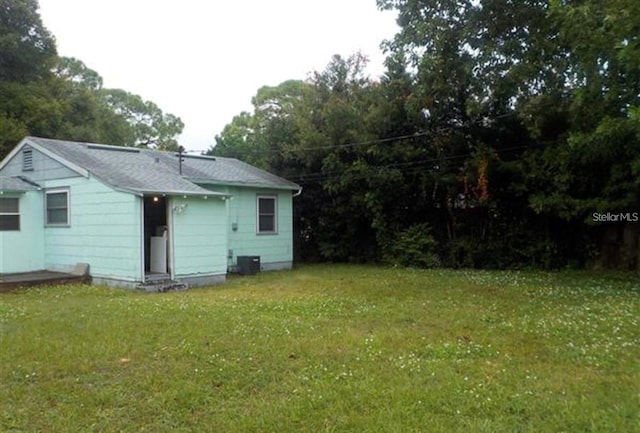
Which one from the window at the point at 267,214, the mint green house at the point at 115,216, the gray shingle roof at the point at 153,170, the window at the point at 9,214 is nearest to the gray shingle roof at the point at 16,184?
the mint green house at the point at 115,216

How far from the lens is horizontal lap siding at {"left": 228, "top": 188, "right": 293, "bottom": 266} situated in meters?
14.4

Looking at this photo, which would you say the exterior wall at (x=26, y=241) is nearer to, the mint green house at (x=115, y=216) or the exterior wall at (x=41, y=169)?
the mint green house at (x=115, y=216)

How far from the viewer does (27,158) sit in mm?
13062

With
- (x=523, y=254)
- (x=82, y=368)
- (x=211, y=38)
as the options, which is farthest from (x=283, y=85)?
(x=82, y=368)

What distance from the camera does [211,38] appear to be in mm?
18578

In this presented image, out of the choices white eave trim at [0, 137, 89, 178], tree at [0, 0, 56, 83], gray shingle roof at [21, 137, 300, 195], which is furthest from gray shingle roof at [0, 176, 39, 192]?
tree at [0, 0, 56, 83]

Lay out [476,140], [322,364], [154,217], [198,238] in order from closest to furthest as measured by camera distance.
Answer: [322,364], [198,238], [154,217], [476,140]

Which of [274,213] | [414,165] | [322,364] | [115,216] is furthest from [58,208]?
[322,364]

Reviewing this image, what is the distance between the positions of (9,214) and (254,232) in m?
6.16

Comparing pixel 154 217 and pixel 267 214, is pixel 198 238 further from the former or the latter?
pixel 267 214

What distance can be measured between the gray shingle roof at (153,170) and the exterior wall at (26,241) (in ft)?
4.72

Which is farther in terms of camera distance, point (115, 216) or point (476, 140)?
point (476, 140)

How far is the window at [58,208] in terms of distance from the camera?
12172 mm

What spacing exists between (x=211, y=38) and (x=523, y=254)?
1305 centimetres
